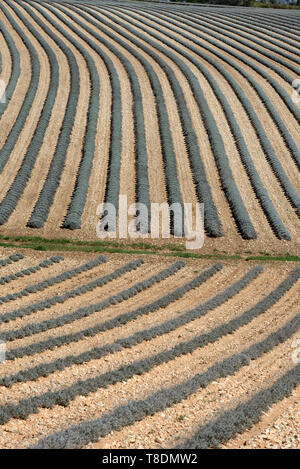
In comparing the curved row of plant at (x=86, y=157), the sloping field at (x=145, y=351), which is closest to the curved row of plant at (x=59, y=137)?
the curved row of plant at (x=86, y=157)

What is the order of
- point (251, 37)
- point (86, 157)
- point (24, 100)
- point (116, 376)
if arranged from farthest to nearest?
point (251, 37) → point (24, 100) → point (86, 157) → point (116, 376)

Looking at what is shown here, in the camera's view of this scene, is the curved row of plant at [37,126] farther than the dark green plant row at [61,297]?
Yes

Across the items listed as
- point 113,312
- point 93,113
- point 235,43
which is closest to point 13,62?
point 93,113

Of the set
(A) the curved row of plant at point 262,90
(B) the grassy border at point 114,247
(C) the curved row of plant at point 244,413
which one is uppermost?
(A) the curved row of plant at point 262,90

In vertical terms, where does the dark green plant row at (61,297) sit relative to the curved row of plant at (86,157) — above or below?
below

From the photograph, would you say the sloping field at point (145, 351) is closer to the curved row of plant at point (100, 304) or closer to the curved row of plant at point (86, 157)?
the curved row of plant at point (100, 304)

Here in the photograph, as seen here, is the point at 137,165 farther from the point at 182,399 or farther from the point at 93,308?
the point at 182,399

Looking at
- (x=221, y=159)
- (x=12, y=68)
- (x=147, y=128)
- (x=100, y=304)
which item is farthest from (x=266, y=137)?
(x=12, y=68)
